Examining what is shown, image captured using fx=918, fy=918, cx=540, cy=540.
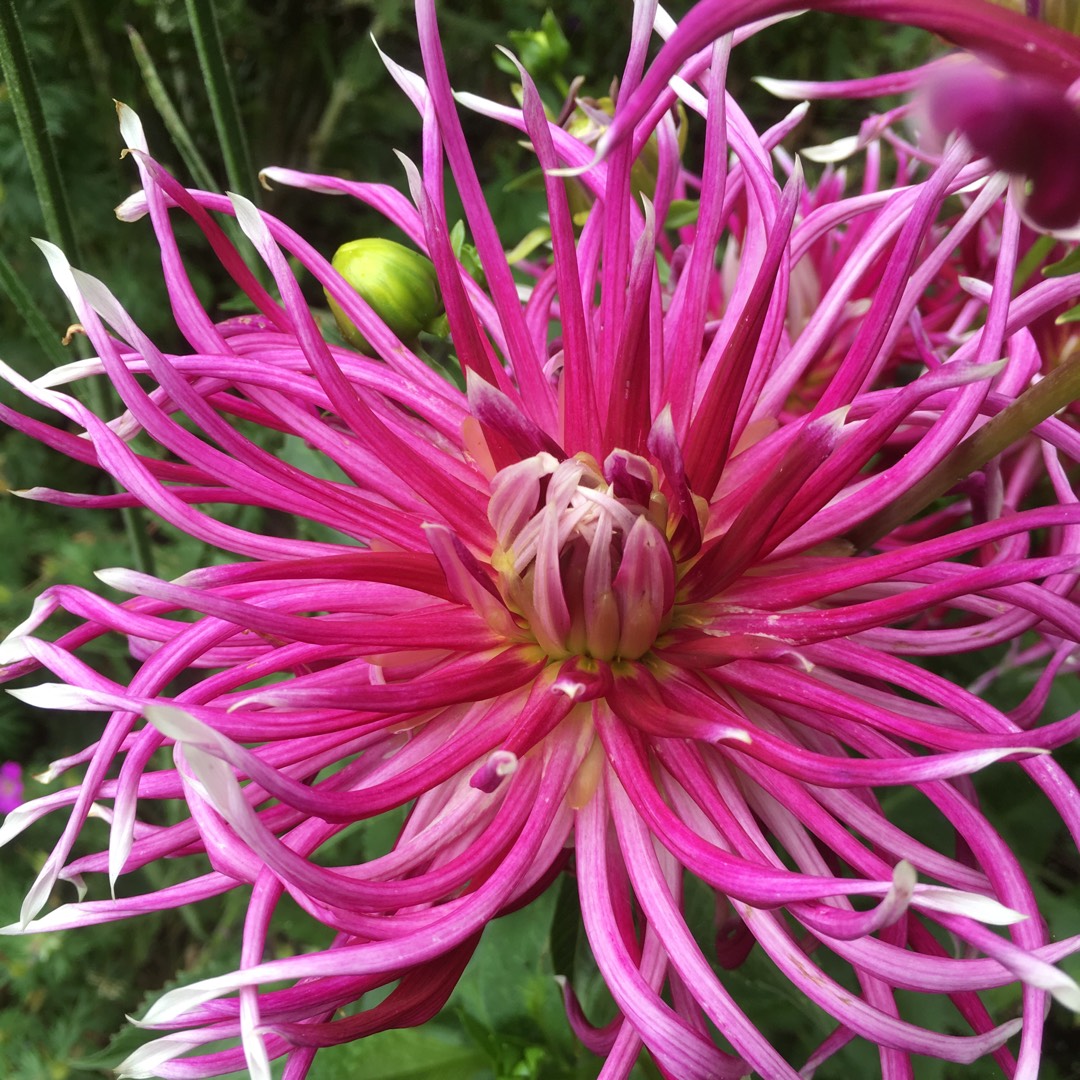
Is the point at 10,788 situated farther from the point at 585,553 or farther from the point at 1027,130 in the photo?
the point at 1027,130

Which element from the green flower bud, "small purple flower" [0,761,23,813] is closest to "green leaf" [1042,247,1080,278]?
the green flower bud


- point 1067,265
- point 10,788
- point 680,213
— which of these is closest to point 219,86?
point 680,213

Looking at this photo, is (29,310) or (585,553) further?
(29,310)

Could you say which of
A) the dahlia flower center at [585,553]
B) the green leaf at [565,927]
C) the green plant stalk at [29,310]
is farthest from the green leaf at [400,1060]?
the green plant stalk at [29,310]

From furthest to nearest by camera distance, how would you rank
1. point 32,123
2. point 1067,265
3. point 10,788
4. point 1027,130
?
point 10,788 < point 32,123 < point 1067,265 < point 1027,130

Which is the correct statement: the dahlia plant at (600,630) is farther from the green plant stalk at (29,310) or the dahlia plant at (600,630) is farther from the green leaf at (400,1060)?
the green leaf at (400,1060)

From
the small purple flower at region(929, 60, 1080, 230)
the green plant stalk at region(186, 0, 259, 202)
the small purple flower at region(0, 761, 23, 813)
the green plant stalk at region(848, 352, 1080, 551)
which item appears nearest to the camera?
the small purple flower at region(929, 60, 1080, 230)

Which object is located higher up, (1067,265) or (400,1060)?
(1067,265)

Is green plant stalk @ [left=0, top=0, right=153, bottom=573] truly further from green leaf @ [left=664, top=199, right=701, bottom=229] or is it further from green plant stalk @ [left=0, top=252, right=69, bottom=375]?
green leaf @ [left=664, top=199, right=701, bottom=229]
